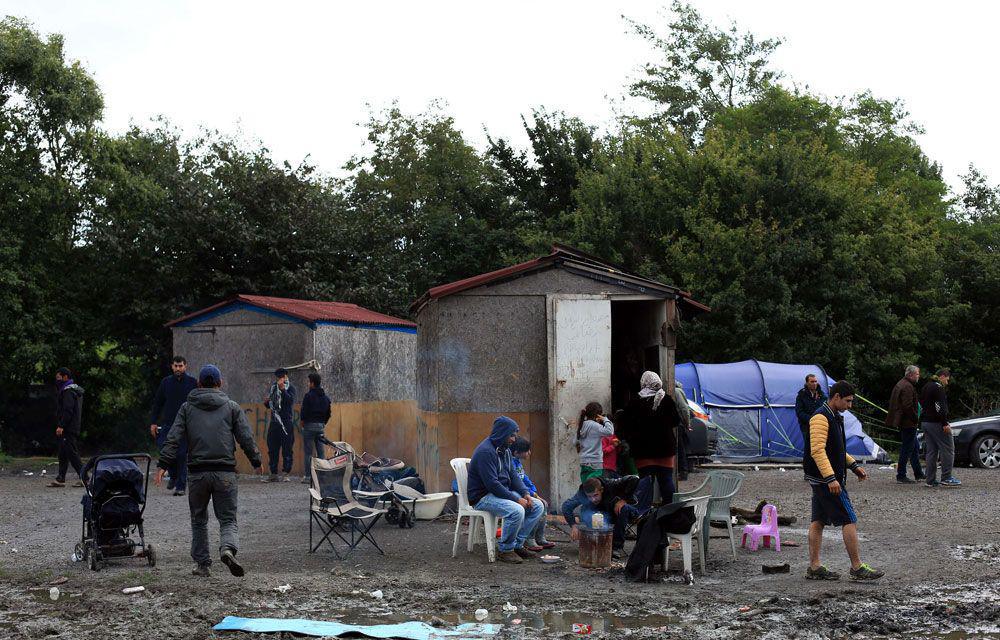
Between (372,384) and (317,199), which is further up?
(317,199)

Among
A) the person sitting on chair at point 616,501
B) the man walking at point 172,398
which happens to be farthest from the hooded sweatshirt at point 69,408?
the person sitting on chair at point 616,501

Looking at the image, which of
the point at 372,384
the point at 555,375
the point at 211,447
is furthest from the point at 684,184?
the point at 211,447

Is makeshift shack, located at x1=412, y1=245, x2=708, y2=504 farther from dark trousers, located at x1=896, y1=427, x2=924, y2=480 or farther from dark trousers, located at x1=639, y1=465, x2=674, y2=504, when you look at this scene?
dark trousers, located at x1=896, y1=427, x2=924, y2=480

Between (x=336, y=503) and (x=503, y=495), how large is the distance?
5.30 ft

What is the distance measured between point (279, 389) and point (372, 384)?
2726 mm

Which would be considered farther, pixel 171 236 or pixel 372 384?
pixel 171 236

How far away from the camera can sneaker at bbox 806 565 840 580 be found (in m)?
8.70

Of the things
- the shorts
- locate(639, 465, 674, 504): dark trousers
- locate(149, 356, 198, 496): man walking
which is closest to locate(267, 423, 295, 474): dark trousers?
locate(149, 356, 198, 496): man walking

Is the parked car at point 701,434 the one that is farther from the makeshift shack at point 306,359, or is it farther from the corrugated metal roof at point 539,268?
the corrugated metal roof at point 539,268

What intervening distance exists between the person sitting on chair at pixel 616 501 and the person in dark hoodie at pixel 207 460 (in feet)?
9.71

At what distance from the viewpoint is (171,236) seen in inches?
1030

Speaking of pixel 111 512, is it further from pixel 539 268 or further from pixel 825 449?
pixel 825 449

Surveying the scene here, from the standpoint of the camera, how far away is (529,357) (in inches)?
501

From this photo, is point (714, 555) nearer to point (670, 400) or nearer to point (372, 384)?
point (670, 400)
